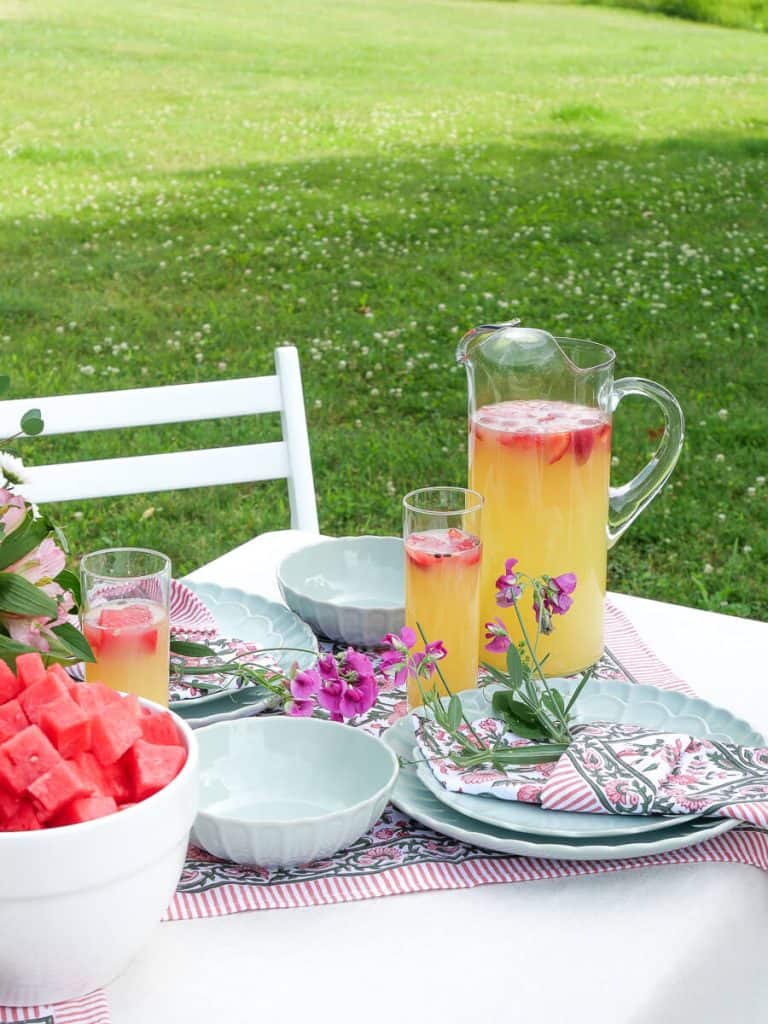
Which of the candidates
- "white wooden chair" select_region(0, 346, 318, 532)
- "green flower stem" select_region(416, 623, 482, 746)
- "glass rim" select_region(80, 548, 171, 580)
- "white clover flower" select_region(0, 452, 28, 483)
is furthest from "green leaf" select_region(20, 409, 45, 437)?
"white wooden chair" select_region(0, 346, 318, 532)

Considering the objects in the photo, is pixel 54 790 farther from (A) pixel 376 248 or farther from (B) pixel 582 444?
(A) pixel 376 248

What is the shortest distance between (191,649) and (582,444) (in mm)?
398

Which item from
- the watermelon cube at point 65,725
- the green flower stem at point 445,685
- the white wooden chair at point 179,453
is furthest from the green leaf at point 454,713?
the white wooden chair at point 179,453

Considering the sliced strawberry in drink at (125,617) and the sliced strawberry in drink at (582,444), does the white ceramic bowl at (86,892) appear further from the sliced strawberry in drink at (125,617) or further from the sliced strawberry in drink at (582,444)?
the sliced strawberry in drink at (582,444)

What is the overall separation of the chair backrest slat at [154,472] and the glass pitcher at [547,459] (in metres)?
0.70

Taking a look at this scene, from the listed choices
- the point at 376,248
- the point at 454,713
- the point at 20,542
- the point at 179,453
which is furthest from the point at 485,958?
the point at 376,248

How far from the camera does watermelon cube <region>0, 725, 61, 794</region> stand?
0.76 metres

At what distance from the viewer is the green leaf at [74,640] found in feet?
3.34

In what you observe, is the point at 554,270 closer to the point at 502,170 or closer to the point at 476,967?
the point at 502,170

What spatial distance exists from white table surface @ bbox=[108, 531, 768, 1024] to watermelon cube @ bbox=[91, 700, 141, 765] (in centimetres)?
15

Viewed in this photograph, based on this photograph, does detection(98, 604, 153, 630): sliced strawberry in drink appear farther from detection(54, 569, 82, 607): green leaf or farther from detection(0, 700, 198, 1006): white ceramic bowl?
detection(0, 700, 198, 1006): white ceramic bowl

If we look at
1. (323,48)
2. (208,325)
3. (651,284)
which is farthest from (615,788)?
(323,48)

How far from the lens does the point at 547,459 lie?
4.09 feet

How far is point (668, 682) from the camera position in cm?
127
